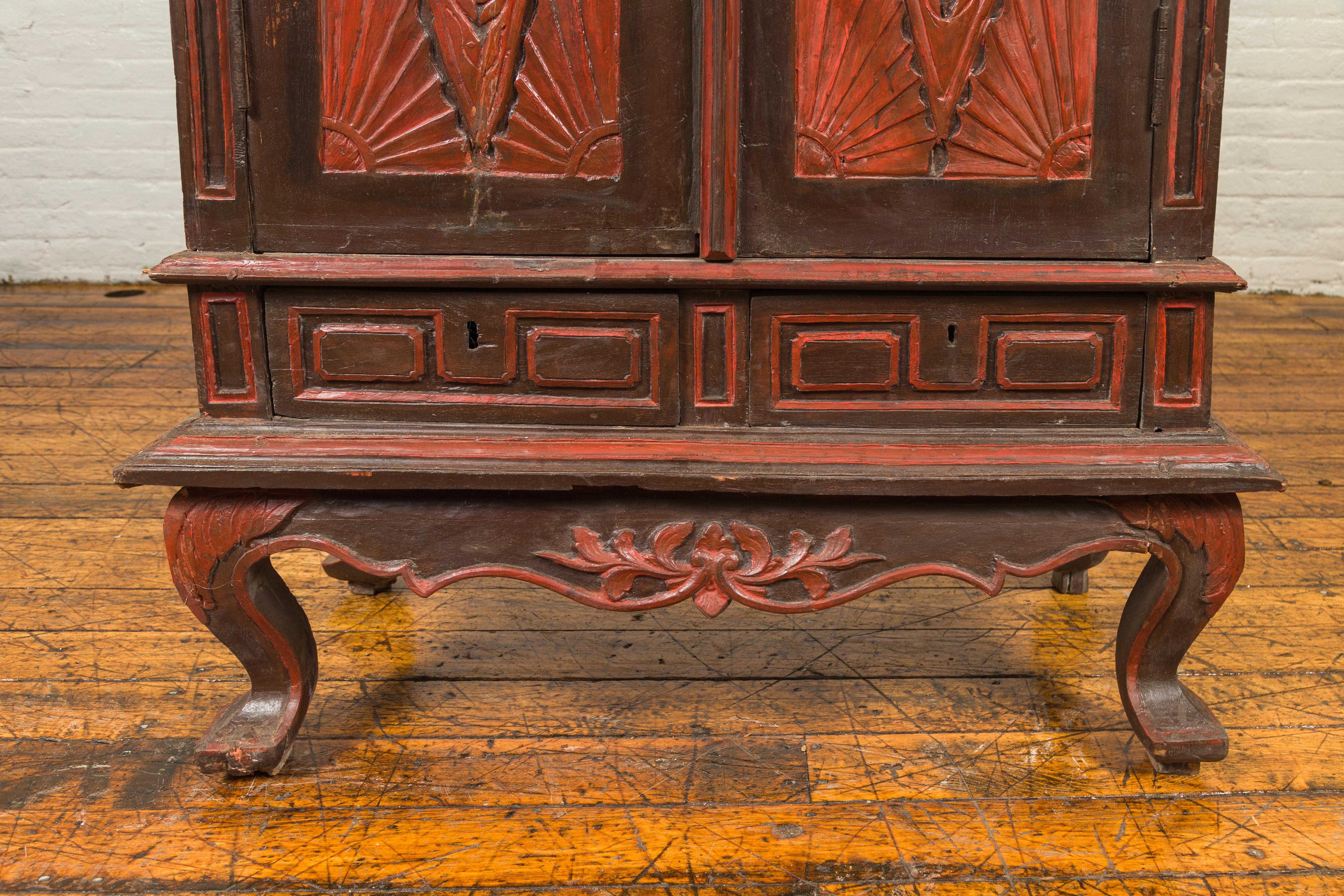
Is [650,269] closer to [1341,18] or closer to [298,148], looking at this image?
[298,148]

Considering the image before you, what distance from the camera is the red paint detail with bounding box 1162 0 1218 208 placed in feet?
5.01

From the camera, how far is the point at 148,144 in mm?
4832

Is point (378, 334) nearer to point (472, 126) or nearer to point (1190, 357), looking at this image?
point (472, 126)

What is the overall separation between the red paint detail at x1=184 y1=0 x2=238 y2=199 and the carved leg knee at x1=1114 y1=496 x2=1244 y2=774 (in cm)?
125

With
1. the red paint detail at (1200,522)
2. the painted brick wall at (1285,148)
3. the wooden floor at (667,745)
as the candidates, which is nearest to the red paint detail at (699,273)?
the red paint detail at (1200,522)

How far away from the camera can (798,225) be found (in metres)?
1.59

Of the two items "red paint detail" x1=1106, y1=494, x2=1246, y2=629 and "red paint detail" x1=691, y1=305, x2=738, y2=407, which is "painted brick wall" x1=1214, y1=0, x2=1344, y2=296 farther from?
"red paint detail" x1=691, y1=305, x2=738, y2=407

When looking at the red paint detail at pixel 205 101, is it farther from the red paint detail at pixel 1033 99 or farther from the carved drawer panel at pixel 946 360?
the red paint detail at pixel 1033 99

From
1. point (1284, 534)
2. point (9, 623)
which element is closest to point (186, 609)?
point (9, 623)

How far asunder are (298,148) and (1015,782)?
4.23 ft

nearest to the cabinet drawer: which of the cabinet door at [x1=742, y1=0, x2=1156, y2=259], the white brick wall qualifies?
the cabinet door at [x1=742, y1=0, x2=1156, y2=259]

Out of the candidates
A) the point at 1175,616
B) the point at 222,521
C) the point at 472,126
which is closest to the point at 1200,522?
the point at 1175,616

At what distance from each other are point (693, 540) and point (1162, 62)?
0.85 m

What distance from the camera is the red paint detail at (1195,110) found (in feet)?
5.01
